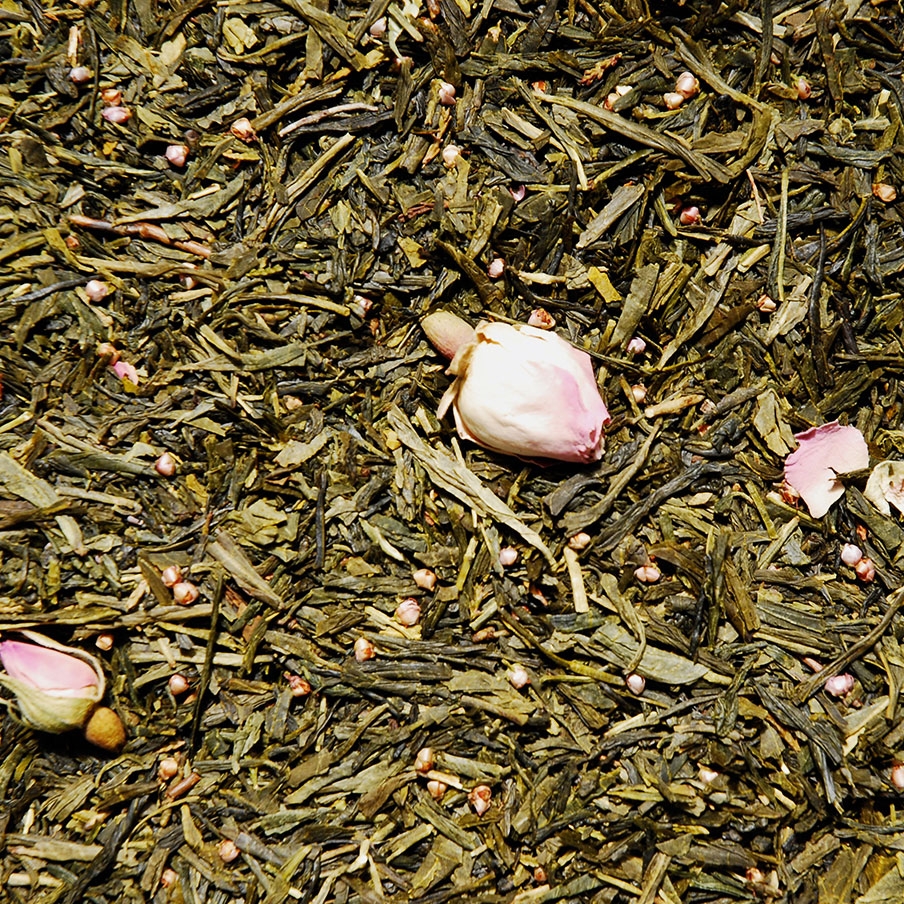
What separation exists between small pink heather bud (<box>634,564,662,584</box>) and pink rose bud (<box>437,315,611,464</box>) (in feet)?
0.68

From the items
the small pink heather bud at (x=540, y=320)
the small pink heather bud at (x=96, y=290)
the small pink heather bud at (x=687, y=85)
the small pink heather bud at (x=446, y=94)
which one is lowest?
the small pink heather bud at (x=96, y=290)

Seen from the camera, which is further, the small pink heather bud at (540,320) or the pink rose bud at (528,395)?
the small pink heather bud at (540,320)

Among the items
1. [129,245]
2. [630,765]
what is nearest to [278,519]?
[129,245]

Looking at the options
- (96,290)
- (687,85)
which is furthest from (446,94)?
(96,290)

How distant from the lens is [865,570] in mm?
1321

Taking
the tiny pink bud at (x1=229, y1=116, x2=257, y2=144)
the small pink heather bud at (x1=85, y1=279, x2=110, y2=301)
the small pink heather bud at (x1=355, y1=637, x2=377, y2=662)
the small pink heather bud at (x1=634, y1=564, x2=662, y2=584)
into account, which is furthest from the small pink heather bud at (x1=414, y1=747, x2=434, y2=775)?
the tiny pink bud at (x1=229, y1=116, x2=257, y2=144)

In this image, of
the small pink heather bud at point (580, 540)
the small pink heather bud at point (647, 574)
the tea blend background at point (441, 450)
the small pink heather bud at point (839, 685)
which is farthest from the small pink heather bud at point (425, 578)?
the small pink heather bud at point (839, 685)

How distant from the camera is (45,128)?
1.37 m

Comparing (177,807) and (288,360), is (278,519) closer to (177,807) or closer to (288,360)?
(288,360)

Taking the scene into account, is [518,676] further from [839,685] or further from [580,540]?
[839,685]

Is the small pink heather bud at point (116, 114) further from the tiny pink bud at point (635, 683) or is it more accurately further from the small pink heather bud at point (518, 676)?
the tiny pink bud at point (635, 683)

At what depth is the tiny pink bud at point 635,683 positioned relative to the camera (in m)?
1.30

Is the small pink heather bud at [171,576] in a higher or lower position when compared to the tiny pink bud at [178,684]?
higher

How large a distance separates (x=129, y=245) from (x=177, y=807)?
98 centimetres
